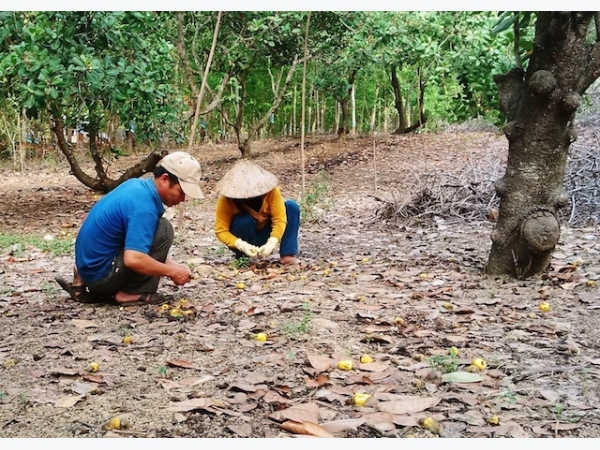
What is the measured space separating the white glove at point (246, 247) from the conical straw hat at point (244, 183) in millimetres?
396

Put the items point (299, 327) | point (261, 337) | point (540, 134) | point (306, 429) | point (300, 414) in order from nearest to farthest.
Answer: point (306, 429)
point (300, 414)
point (261, 337)
point (299, 327)
point (540, 134)

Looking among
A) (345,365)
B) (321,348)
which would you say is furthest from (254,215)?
(345,365)

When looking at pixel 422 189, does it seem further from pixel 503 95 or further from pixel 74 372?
pixel 74 372

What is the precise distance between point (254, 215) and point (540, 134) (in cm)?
206

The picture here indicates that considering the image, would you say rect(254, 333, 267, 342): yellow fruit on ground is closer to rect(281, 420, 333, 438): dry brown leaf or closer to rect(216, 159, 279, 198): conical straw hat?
rect(281, 420, 333, 438): dry brown leaf

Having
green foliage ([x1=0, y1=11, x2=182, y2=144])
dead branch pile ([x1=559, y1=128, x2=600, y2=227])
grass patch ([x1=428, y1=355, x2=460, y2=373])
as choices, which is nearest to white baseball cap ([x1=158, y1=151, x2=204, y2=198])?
grass patch ([x1=428, y1=355, x2=460, y2=373])

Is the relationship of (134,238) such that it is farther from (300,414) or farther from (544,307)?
(544,307)

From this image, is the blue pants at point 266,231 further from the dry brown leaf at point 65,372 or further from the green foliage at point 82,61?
the green foliage at point 82,61

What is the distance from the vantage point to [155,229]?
3568mm

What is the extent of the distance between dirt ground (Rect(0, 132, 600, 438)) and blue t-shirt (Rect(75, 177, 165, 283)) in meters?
0.28

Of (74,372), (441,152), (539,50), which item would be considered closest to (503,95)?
(539,50)

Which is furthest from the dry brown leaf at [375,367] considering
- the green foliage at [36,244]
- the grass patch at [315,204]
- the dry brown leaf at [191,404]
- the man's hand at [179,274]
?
the grass patch at [315,204]

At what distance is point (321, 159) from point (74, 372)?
9.95 m

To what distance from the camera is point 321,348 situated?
2832 millimetres
